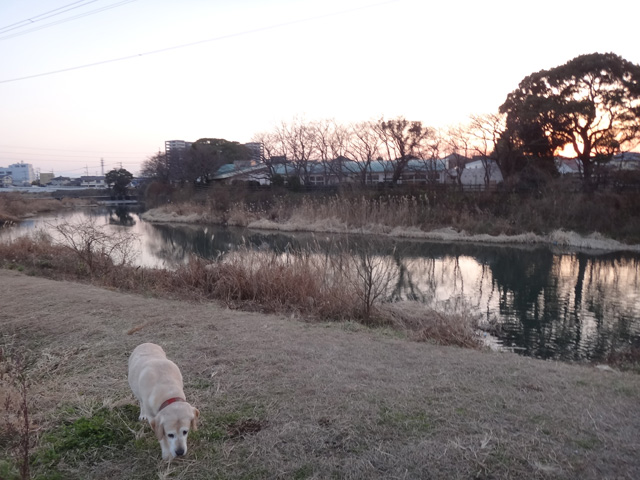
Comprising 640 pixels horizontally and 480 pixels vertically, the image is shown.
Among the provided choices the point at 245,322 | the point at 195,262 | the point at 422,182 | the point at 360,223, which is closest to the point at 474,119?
the point at 422,182

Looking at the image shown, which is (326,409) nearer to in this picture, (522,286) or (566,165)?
(522,286)

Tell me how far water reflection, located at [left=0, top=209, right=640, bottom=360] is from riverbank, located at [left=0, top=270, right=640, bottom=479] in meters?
3.42

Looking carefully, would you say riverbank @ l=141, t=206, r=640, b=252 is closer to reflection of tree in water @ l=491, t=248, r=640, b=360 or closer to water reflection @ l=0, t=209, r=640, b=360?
water reflection @ l=0, t=209, r=640, b=360

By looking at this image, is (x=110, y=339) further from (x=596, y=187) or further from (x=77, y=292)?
(x=596, y=187)

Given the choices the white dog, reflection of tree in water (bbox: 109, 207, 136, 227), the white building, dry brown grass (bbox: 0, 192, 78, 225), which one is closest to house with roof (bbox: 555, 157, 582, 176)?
reflection of tree in water (bbox: 109, 207, 136, 227)

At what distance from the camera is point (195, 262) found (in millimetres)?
9664

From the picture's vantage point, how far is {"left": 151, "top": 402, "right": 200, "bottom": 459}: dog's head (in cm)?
276

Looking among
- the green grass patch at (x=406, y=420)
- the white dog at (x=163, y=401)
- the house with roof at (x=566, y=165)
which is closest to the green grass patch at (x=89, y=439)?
the white dog at (x=163, y=401)

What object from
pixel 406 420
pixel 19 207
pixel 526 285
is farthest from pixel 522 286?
pixel 19 207

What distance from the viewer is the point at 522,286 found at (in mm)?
12805

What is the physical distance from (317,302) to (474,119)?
2394 cm

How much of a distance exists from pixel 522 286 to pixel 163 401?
11.7m

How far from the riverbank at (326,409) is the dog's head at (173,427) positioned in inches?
5.0

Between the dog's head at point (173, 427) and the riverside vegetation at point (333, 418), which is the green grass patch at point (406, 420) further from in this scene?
the dog's head at point (173, 427)
